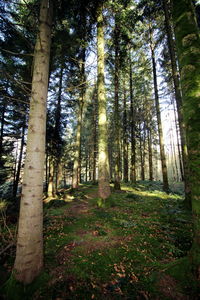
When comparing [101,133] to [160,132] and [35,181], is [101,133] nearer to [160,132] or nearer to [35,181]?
[35,181]

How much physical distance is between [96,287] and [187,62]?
464 centimetres

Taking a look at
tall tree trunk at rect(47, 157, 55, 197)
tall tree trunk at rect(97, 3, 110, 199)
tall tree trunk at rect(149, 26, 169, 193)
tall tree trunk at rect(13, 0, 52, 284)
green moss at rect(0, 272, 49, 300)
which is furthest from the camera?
tall tree trunk at rect(149, 26, 169, 193)

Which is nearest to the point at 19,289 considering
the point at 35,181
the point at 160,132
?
the point at 35,181

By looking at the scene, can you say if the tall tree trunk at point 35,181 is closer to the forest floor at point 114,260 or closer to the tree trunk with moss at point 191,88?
the forest floor at point 114,260

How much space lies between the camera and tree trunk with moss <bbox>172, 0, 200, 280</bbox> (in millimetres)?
2255

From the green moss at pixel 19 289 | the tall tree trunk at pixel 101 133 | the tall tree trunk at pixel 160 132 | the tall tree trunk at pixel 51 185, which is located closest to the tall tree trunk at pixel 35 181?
the green moss at pixel 19 289

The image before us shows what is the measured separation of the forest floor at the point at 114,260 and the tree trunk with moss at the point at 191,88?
78 centimetres

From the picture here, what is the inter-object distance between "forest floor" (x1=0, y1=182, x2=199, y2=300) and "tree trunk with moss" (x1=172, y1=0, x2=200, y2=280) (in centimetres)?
78

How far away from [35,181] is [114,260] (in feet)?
8.64

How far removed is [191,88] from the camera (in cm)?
250

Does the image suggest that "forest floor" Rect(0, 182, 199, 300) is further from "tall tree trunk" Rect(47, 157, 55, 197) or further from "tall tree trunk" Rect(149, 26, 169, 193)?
"tall tree trunk" Rect(149, 26, 169, 193)

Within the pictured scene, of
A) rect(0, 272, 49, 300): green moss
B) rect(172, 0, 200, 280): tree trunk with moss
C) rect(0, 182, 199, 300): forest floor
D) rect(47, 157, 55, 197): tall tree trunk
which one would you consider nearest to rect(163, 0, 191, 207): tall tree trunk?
rect(0, 182, 199, 300): forest floor

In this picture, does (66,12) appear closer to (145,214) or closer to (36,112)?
(36,112)

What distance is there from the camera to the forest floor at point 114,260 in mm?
2297
